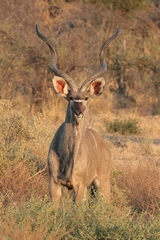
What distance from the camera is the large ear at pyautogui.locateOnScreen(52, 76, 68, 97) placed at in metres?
7.04

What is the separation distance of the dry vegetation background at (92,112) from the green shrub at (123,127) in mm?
24

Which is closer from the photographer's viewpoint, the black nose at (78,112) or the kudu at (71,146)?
the black nose at (78,112)

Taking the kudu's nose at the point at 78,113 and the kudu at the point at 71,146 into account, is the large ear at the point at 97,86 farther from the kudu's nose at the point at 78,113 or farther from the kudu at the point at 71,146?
the kudu's nose at the point at 78,113

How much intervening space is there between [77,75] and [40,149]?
8386 millimetres

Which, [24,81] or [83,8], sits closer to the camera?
[24,81]

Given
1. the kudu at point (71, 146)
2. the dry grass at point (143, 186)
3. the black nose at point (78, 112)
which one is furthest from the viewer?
the dry grass at point (143, 186)

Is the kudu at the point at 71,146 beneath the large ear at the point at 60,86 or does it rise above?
beneath

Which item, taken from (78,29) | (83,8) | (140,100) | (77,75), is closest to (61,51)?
(77,75)

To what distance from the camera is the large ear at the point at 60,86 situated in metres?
7.04

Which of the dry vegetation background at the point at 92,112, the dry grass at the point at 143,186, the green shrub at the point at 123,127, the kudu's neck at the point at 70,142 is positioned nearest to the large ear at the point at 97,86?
the kudu's neck at the point at 70,142

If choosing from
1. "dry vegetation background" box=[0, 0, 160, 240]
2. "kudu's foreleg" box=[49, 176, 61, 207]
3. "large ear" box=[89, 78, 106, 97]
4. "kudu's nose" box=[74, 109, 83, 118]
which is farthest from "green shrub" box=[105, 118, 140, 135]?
"kudu's nose" box=[74, 109, 83, 118]

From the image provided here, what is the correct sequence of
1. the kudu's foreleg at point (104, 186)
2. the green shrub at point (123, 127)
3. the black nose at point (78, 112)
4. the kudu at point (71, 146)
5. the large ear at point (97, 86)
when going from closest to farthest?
the black nose at point (78, 112) → the kudu at point (71, 146) → the large ear at point (97, 86) → the kudu's foreleg at point (104, 186) → the green shrub at point (123, 127)

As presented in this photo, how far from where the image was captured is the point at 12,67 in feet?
55.8

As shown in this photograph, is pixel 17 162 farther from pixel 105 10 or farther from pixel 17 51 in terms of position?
pixel 105 10
